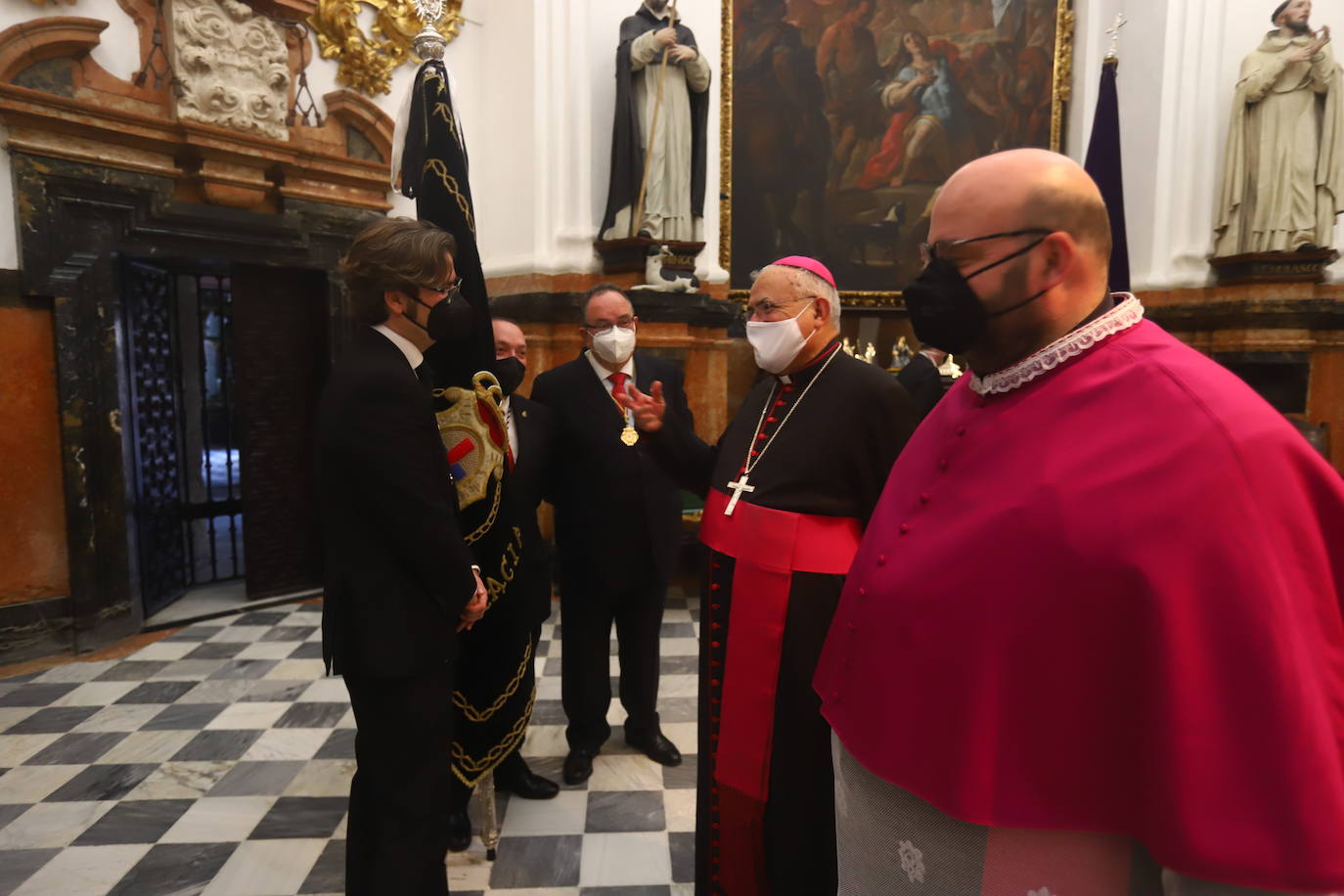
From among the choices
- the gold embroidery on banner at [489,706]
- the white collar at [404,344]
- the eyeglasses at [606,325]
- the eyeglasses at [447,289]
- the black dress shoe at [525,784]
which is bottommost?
the black dress shoe at [525,784]

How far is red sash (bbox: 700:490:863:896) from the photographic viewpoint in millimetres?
2031

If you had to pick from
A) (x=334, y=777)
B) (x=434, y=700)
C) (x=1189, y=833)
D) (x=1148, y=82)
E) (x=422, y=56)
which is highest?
(x=1148, y=82)

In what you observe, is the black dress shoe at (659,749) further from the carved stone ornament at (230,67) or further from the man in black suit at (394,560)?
the carved stone ornament at (230,67)

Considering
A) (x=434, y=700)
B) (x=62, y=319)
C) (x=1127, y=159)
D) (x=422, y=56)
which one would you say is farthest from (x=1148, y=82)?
(x=62, y=319)

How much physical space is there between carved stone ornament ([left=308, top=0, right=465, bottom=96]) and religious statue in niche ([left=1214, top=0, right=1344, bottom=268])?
6.74 meters

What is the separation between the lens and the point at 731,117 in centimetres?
691

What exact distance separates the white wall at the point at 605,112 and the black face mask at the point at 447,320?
4.19 meters

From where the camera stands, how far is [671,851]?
109 inches

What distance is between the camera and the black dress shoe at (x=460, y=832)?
2.76 metres

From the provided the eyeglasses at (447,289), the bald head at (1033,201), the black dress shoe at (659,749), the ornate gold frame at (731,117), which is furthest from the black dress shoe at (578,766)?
the ornate gold frame at (731,117)

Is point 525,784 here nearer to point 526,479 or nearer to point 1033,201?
point 526,479

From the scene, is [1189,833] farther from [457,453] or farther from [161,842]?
[161,842]

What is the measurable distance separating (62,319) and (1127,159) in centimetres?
867

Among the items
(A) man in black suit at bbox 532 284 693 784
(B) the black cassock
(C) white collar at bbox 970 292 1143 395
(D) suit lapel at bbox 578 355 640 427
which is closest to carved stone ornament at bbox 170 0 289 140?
(A) man in black suit at bbox 532 284 693 784
